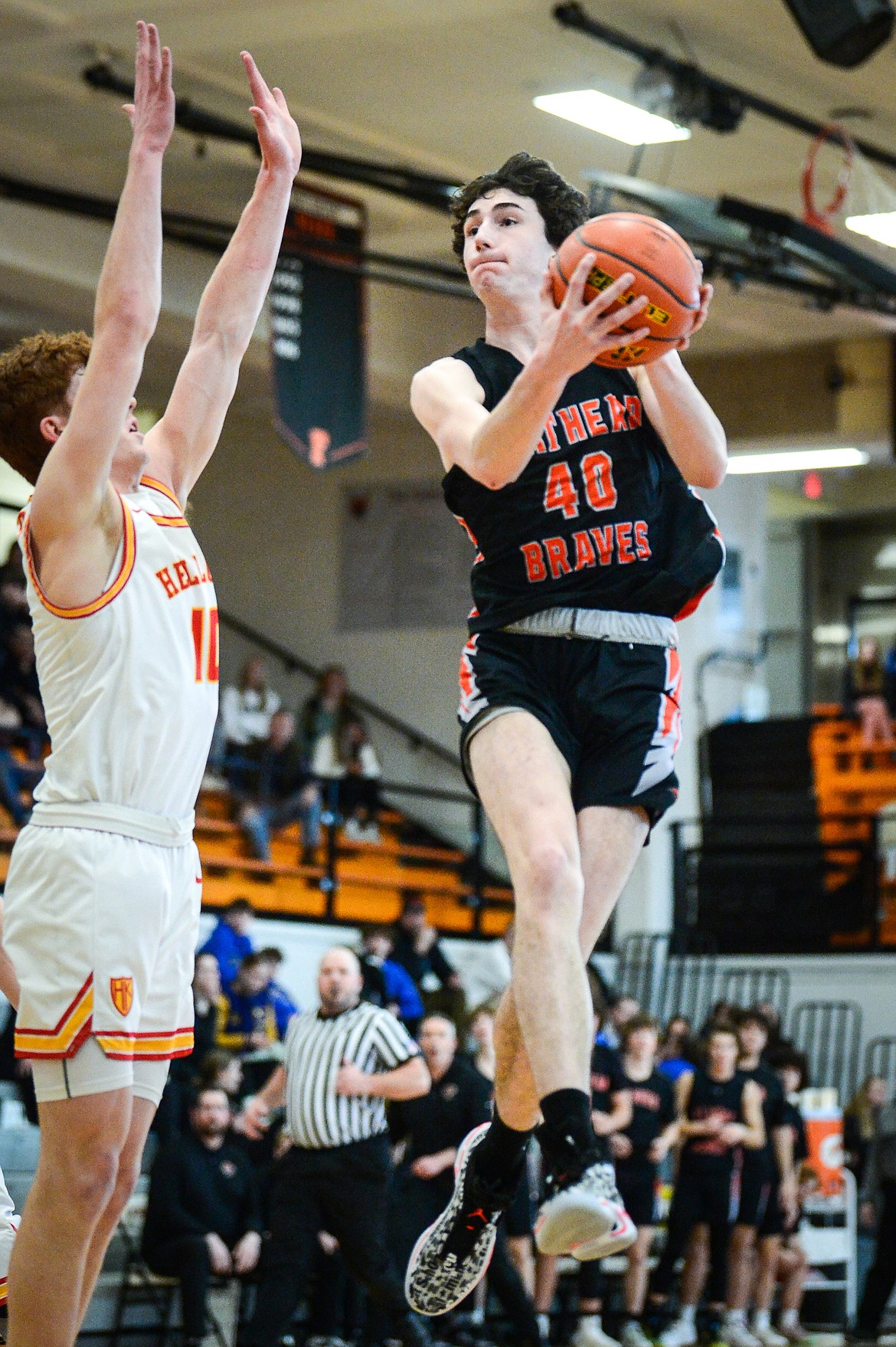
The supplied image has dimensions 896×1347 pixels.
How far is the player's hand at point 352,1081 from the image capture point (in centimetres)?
906

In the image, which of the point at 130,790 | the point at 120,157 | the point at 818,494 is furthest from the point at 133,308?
the point at 818,494

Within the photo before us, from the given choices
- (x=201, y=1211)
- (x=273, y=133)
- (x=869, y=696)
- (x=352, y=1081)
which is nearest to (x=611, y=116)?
(x=352, y=1081)

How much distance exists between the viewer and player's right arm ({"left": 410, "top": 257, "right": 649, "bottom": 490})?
11.2 feet

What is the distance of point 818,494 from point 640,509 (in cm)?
2001

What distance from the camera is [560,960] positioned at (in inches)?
142

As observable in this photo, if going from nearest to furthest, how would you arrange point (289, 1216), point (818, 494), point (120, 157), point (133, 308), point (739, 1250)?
point (133, 308), point (289, 1216), point (739, 1250), point (120, 157), point (818, 494)

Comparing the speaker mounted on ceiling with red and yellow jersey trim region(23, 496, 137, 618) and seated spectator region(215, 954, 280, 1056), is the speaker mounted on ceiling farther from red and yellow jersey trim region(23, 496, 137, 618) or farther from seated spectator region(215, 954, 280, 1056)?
red and yellow jersey trim region(23, 496, 137, 618)

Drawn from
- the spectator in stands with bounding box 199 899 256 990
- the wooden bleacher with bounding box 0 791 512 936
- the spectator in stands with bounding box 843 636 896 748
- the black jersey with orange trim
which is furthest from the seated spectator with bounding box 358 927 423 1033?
the black jersey with orange trim

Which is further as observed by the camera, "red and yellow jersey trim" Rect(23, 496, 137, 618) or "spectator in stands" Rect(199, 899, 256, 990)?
"spectator in stands" Rect(199, 899, 256, 990)

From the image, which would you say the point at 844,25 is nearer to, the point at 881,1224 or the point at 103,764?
the point at 881,1224

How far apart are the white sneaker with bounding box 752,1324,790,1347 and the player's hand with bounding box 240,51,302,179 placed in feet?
32.3

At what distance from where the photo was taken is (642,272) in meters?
3.50

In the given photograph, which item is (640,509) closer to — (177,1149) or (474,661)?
(474,661)

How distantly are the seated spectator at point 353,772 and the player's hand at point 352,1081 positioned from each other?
23.7 feet
